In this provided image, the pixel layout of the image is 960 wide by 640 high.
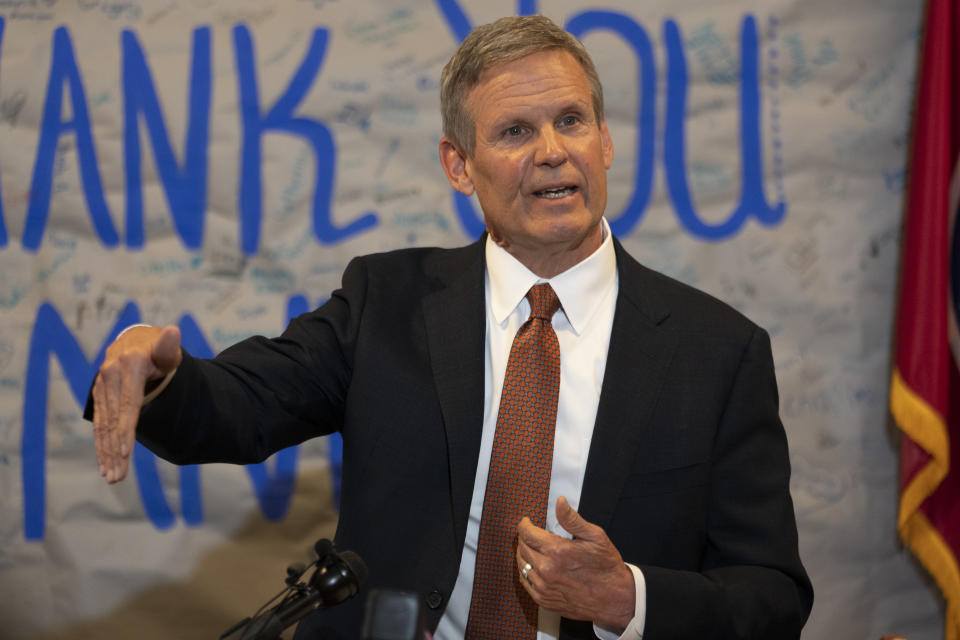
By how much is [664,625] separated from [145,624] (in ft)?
5.96

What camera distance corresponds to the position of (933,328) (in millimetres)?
2428

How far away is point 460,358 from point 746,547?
1.89 feet

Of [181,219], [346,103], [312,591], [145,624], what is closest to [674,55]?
[346,103]

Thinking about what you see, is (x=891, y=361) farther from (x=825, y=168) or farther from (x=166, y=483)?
(x=166, y=483)

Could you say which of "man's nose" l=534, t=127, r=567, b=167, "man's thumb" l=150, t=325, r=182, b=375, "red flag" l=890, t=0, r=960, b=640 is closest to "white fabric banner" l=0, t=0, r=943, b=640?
"red flag" l=890, t=0, r=960, b=640

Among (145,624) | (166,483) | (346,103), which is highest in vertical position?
(346,103)

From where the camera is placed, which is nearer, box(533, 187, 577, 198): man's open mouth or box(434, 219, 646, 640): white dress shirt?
box(434, 219, 646, 640): white dress shirt

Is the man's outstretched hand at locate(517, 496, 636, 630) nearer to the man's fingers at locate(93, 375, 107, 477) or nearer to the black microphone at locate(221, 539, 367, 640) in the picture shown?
the black microphone at locate(221, 539, 367, 640)

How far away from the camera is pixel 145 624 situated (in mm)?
2699

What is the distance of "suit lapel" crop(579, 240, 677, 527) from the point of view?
1.56 m

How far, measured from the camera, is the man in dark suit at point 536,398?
1.52 meters
